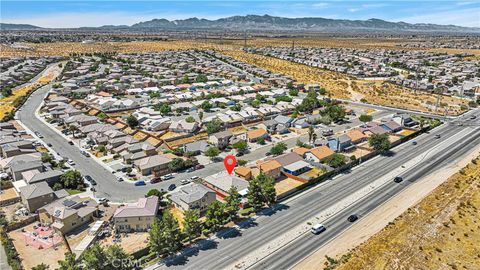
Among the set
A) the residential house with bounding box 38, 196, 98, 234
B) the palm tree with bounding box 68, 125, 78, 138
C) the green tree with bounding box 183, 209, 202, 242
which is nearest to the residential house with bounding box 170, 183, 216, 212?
the green tree with bounding box 183, 209, 202, 242

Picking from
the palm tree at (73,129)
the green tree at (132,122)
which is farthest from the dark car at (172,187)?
the palm tree at (73,129)

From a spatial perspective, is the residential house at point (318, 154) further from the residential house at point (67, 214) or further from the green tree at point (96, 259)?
the green tree at point (96, 259)

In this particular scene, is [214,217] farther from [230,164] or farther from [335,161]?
[335,161]

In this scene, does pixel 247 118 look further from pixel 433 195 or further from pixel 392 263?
pixel 392 263

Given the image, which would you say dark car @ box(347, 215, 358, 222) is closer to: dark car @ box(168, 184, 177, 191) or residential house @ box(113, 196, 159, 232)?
residential house @ box(113, 196, 159, 232)

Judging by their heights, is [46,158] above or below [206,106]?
below

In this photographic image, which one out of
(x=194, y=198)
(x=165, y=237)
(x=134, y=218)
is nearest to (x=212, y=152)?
(x=194, y=198)

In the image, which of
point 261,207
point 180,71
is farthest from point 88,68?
point 261,207
